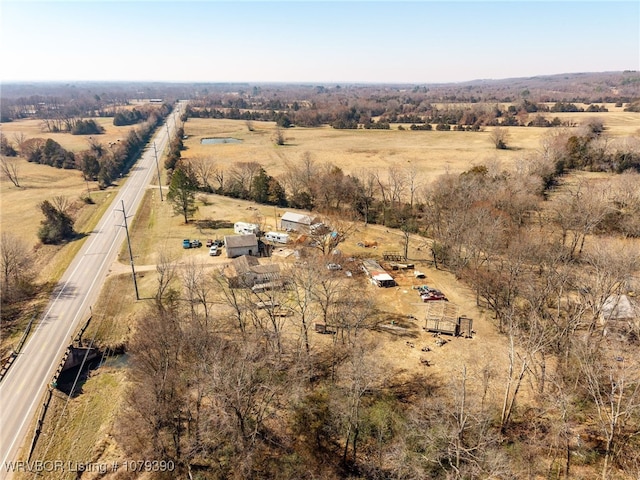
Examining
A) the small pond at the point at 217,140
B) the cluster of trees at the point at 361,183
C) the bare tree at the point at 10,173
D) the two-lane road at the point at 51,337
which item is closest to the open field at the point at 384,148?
the small pond at the point at 217,140

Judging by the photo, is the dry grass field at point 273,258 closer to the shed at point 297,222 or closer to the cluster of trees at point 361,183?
the shed at point 297,222

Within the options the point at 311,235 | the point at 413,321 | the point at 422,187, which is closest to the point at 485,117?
the point at 422,187

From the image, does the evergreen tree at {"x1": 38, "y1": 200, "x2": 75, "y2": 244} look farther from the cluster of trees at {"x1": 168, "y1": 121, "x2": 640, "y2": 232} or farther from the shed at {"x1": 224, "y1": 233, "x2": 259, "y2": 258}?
the shed at {"x1": 224, "y1": 233, "x2": 259, "y2": 258}

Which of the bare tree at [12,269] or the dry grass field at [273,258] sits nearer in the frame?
the dry grass field at [273,258]

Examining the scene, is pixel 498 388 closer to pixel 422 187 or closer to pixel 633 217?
pixel 633 217

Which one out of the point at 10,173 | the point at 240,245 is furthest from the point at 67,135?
the point at 240,245

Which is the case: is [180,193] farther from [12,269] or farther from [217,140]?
[217,140]
